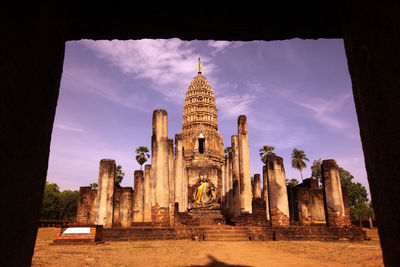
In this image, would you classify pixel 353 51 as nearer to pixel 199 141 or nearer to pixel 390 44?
pixel 390 44

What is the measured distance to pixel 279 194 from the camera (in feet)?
44.7

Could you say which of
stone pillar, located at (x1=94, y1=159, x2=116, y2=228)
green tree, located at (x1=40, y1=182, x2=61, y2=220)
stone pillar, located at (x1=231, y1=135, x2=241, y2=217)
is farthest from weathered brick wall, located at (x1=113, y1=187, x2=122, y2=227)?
green tree, located at (x1=40, y1=182, x2=61, y2=220)

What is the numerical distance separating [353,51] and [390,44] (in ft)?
1.27

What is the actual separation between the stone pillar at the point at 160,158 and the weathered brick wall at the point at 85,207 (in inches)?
326

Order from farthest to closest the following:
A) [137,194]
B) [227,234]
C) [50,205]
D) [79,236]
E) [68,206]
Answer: [68,206]
[50,205]
[137,194]
[227,234]
[79,236]

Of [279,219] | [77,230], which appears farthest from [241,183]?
[77,230]

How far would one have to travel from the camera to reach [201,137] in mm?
35156

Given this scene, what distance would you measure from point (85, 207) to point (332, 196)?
1580 centimetres

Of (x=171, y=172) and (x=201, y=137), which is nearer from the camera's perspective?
(x=171, y=172)

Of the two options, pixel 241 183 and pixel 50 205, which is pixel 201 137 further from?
pixel 50 205

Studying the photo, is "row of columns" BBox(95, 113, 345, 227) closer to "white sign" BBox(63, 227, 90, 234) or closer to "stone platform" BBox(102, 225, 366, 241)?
"stone platform" BBox(102, 225, 366, 241)

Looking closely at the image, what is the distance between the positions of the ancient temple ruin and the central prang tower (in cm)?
57

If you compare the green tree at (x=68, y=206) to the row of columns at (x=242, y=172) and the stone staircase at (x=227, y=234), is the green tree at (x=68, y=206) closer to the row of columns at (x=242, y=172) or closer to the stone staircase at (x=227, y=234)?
the row of columns at (x=242, y=172)

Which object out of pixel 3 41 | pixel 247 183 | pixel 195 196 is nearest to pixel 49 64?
pixel 3 41
